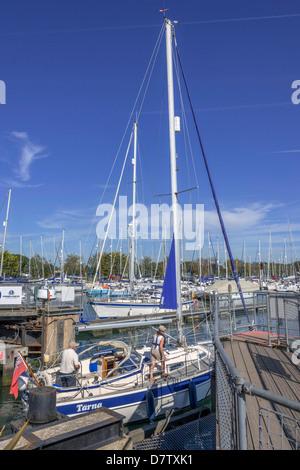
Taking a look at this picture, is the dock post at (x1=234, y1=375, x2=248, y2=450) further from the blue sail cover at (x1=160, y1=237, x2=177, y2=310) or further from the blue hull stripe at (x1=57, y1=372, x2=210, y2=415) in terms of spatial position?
the blue sail cover at (x1=160, y1=237, x2=177, y2=310)

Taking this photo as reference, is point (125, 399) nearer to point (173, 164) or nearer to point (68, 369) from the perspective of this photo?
point (68, 369)

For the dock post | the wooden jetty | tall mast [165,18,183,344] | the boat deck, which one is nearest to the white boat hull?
tall mast [165,18,183,344]

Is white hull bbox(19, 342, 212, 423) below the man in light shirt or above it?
below

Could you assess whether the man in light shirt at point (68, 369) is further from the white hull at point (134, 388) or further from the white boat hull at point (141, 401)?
the white boat hull at point (141, 401)

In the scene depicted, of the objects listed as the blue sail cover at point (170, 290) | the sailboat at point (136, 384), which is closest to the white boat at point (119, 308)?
the blue sail cover at point (170, 290)

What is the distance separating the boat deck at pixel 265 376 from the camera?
433 cm

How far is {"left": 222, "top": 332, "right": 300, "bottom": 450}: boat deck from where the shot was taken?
433 cm

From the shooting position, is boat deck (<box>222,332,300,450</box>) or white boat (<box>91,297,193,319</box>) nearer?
boat deck (<box>222,332,300,450</box>)

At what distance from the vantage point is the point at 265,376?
22.0 feet

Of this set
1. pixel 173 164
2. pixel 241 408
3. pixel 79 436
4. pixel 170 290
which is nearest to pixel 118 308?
pixel 170 290

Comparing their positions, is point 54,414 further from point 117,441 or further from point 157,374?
point 157,374

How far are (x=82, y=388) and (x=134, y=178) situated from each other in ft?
85.3

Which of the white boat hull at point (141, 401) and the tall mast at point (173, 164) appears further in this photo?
the tall mast at point (173, 164)
